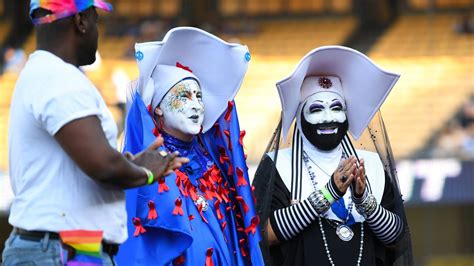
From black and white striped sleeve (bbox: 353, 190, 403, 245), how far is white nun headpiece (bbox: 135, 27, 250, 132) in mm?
795

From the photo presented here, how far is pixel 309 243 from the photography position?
5758mm

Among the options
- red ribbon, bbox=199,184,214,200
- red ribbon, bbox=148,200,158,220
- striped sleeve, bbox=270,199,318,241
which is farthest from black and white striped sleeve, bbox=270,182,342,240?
red ribbon, bbox=148,200,158,220

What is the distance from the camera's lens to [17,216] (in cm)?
400

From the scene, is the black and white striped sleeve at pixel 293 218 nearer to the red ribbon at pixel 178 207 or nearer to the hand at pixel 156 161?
the red ribbon at pixel 178 207

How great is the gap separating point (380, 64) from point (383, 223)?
12.2 m

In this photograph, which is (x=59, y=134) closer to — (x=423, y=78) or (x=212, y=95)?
(x=212, y=95)

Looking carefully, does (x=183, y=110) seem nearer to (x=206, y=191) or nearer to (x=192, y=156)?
(x=192, y=156)

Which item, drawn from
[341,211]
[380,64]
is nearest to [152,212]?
[341,211]

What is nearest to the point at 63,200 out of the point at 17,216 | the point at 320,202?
the point at 17,216

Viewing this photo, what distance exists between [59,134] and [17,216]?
318 mm

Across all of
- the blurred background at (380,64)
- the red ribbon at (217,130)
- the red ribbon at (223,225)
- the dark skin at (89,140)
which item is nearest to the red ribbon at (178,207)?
the red ribbon at (223,225)

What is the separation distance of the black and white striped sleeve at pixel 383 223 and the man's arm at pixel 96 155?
1.88 metres

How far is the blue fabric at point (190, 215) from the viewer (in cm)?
538

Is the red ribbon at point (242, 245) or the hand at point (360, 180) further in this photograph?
the red ribbon at point (242, 245)
